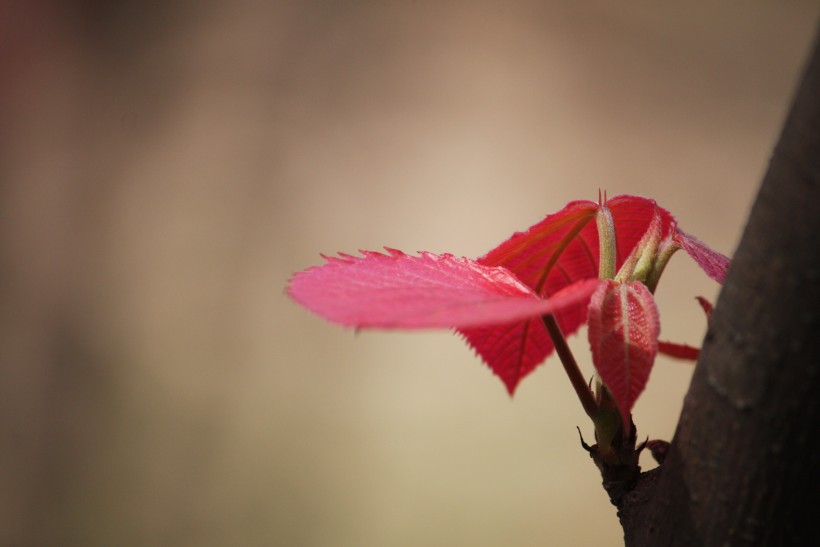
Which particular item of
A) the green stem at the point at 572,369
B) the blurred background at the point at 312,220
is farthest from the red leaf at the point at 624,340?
the blurred background at the point at 312,220

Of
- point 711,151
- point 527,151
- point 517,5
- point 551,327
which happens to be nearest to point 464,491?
point 527,151

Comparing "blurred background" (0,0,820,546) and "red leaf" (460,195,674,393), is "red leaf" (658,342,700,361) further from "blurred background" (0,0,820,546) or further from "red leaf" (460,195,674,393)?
"blurred background" (0,0,820,546)

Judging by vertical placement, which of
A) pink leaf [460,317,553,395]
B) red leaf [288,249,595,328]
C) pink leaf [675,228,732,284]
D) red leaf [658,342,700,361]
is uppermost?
pink leaf [675,228,732,284]

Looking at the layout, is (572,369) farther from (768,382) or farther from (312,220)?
(312,220)

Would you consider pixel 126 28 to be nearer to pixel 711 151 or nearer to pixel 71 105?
pixel 71 105

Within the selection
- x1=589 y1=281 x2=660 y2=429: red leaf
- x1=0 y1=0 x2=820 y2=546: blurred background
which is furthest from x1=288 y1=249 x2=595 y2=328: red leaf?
x1=0 y1=0 x2=820 y2=546: blurred background

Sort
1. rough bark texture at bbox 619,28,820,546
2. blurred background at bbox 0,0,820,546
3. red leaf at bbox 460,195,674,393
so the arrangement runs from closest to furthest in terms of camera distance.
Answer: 1. rough bark texture at bbox 619,28,820,546
2. red leaf at bbox 460,195,674,393
3. blurred background at bbox 0,0,820,546

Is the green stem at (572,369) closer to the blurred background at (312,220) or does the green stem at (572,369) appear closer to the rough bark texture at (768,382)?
the rough bark texture at (768,382)

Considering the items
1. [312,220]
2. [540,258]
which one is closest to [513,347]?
[540,258]
